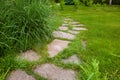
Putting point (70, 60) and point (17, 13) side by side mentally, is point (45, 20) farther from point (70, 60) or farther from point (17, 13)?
point (70, 60)

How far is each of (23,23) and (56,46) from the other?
27.0 inches

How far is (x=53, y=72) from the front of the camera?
293cm

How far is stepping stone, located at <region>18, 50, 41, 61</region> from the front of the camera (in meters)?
3.28

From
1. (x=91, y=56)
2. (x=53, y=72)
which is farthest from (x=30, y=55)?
(x=91, y=56)

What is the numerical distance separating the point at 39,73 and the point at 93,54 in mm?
1102

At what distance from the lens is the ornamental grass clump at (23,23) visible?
11.4ft

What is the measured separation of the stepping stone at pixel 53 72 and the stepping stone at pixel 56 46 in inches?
17.3

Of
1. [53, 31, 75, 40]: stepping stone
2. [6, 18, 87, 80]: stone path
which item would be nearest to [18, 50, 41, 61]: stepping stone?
[6, 18, 87, 80]: stone path

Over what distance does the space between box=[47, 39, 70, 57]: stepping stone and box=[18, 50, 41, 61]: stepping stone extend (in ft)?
0.75

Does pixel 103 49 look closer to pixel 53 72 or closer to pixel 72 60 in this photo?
pixel 72 60

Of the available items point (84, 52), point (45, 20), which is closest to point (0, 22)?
point (45, 20)

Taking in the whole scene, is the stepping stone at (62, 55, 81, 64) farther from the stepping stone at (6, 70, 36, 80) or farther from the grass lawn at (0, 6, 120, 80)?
the stepping stone at (6, 70, 36, 80)

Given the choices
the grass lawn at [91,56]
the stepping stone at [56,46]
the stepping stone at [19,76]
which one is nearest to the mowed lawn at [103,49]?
the grass lawn at [91,56]

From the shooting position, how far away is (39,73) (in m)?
2.88
